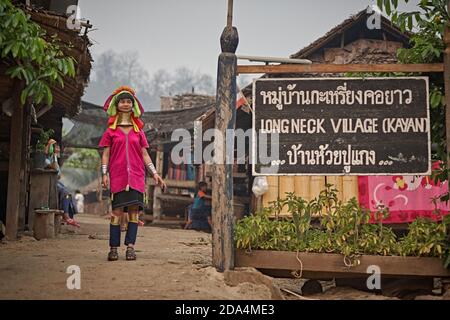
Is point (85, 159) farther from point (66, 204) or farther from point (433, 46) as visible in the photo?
point (433, 46)

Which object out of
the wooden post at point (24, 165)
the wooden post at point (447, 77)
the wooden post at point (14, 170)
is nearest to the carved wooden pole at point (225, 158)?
the wooden post at point (447, 77)

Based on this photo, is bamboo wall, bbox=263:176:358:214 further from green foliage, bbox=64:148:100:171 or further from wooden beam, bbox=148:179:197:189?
green foliage, bbox=64:148:100:171

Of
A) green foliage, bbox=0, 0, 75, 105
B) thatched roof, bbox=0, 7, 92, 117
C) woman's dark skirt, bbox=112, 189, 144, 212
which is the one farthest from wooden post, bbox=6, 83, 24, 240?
green foliage, bbox=0, 0, 75, 105

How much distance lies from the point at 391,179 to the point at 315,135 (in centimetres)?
509

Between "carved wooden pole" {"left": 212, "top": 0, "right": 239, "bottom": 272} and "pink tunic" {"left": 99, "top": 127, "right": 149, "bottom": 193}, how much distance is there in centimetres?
120

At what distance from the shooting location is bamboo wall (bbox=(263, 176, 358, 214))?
31.6 feet

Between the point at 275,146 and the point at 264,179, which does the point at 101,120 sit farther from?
the point at 275,146

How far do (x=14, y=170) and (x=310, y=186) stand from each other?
547cm

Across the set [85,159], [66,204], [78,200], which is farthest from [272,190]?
[85,159]

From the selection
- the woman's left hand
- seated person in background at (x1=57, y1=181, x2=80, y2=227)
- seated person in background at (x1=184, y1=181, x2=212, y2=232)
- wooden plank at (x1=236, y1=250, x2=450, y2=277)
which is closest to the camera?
wooden plank at (x1=236, y1=250, x2=450, y2=277)

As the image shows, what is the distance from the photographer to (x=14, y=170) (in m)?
7.49

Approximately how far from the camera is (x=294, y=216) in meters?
4.78

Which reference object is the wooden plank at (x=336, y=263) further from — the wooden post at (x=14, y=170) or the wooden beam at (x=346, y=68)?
the wooden post at (x=14, y=170)

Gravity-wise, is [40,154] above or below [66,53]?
below
